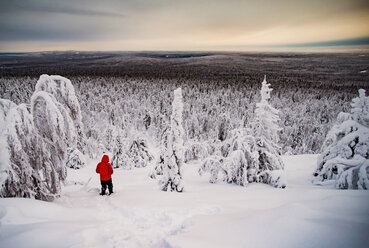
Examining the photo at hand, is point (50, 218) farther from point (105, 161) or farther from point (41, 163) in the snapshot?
point (105, 161)

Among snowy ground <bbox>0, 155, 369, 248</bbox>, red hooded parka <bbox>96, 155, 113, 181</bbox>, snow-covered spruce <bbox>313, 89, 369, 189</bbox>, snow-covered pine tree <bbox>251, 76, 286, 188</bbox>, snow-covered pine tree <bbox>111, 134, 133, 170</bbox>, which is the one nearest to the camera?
snowy ground <bbox>0, 155, 369, 248</bbox>

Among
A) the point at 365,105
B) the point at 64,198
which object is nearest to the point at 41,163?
the point at 64,198

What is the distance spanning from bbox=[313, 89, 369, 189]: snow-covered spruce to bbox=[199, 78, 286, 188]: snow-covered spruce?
192 centimetres

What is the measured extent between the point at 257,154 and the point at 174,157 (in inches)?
139

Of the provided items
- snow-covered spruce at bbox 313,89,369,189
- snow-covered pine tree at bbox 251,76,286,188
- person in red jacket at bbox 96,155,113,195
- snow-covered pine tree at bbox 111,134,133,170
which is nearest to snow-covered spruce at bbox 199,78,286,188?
snow-covered pine tree at bbox 251,76,286,188

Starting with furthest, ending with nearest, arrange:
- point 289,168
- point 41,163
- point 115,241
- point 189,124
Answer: point 189,124 < point 289,168 < point 41,163 < point 115,241

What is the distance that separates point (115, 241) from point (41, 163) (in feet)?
11.3

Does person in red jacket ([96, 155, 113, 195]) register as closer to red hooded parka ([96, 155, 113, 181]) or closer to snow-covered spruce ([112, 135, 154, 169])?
red hooded parka ([96, 155, 113, 181])

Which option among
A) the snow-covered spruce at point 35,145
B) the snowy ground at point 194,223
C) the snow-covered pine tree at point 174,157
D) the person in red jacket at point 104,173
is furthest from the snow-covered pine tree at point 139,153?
the snowy ground at point 194,223

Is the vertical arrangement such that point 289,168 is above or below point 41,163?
below

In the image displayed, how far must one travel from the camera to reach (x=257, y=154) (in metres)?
8.83

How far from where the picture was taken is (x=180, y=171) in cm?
895

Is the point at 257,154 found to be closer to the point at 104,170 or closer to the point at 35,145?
the point at 104,170

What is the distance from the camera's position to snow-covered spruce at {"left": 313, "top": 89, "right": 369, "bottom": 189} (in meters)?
6.63
